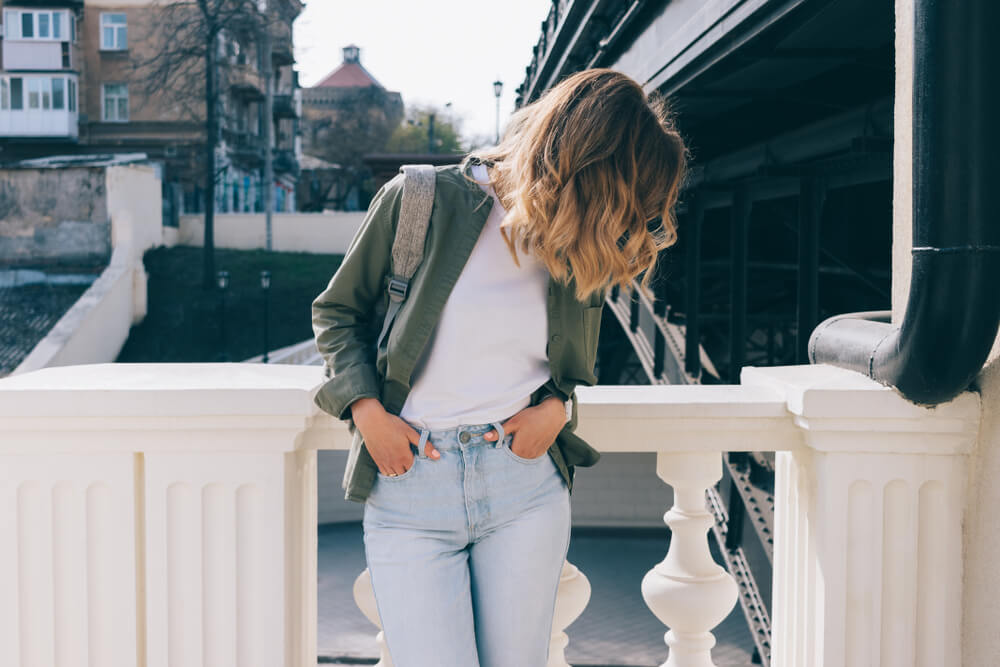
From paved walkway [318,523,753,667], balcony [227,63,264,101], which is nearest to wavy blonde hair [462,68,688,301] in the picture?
paved walkway [318,523,753,667]

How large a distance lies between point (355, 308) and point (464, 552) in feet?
1.61

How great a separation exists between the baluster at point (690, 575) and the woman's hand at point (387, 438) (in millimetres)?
842

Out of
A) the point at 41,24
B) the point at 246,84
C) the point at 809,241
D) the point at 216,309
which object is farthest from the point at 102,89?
the point at 809,241

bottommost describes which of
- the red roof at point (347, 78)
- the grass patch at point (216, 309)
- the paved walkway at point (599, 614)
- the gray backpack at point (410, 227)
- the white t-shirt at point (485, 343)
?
the paved walkway at point (599, 614)

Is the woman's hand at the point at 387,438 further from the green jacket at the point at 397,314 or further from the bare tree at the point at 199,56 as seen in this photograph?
the bare tree at the point at 199,56

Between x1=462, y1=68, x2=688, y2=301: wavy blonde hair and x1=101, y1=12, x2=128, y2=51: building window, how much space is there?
136 feet

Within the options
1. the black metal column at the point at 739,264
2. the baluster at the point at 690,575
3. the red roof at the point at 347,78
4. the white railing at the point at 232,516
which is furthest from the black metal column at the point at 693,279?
the red roof at the point at 347,78

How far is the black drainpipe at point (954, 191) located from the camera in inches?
75.4

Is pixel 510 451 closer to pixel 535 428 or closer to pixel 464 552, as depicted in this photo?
pixel 535 428

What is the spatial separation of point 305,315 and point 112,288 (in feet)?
16.4

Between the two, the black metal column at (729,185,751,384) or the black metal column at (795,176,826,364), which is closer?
the black metal column at (795,176,826,364)

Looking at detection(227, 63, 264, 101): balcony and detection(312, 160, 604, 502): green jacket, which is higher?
detection(227, 63, 264, 101): balcony

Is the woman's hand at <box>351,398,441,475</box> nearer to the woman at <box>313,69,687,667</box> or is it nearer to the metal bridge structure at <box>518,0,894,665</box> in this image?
the woman at <box>313,69,687,667</box>

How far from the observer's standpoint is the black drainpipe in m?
1.92
